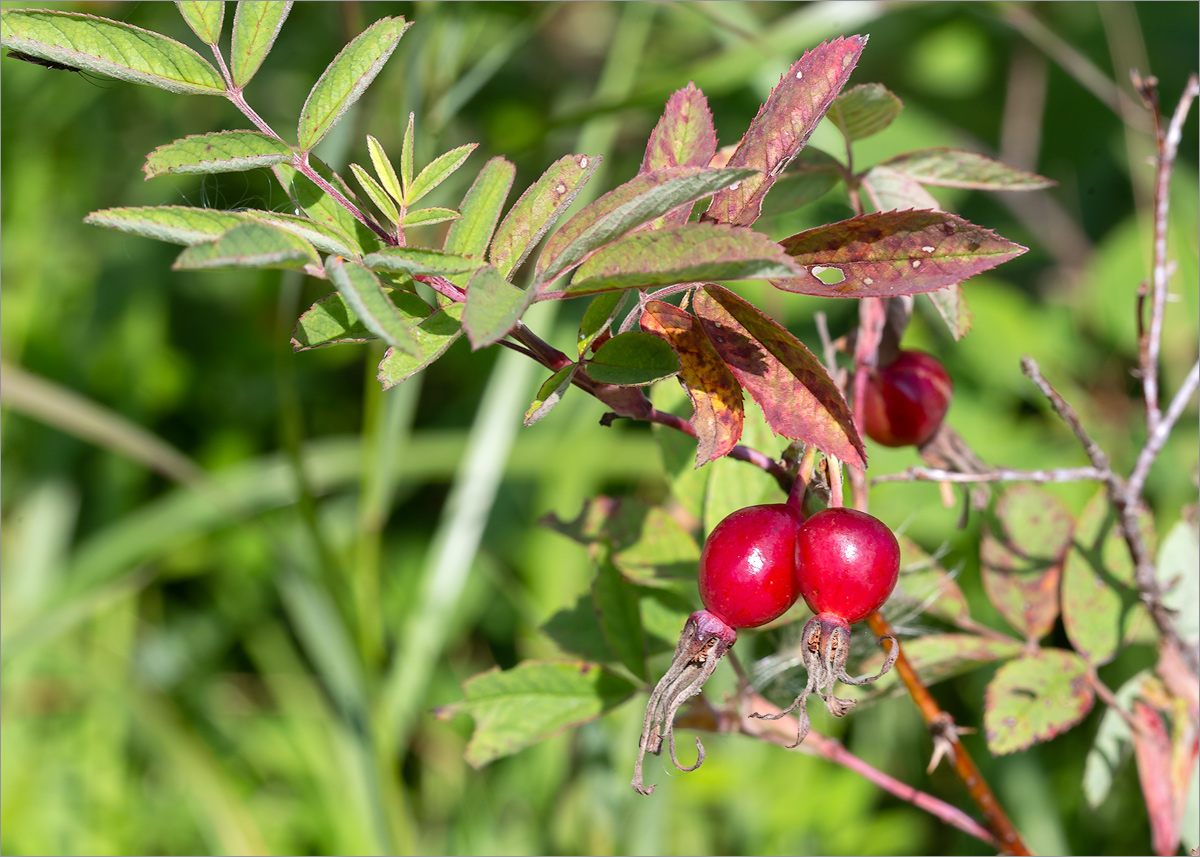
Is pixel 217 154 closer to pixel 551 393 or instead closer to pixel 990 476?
pixel 551 393

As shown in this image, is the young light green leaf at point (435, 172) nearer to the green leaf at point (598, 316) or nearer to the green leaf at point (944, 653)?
the green leaf at point (598, 316)

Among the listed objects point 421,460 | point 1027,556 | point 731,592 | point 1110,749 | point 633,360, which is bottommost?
point 421,460

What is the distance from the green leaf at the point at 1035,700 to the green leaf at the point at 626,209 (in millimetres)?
444

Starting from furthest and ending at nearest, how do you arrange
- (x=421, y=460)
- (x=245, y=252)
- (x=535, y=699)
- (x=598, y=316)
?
(x=421, y=460) < (x=535, y=699) < (x=598, y=316) < (x=245, y=252)

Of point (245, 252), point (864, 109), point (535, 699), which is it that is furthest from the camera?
point (535, 699)

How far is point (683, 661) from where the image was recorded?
47cm

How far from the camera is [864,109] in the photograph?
611 mm

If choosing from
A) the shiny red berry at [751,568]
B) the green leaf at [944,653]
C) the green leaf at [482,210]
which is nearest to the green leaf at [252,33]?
the green leaf at [482,210]

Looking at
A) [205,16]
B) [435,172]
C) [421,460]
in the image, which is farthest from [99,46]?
[421,460]

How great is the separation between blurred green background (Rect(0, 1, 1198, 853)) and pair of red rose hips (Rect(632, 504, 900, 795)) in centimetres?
37

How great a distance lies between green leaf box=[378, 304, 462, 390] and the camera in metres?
0.44

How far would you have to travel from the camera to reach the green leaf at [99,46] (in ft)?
1.46

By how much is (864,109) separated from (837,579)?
328 millimetres

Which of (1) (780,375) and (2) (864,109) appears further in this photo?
(2) (864,109)
